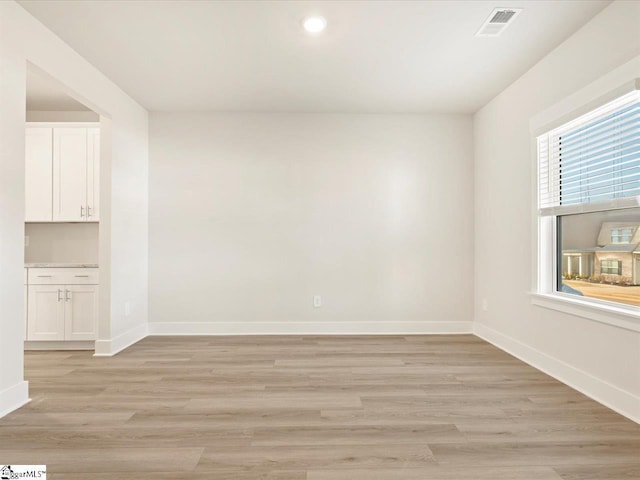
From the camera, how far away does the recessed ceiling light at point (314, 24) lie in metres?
2.93

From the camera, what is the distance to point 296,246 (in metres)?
5.04

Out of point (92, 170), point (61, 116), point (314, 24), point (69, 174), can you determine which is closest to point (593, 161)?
point (314, 24)

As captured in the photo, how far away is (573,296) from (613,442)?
4.34ft

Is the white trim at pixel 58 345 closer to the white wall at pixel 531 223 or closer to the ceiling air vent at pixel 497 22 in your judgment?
the white wall at pixel 531 223

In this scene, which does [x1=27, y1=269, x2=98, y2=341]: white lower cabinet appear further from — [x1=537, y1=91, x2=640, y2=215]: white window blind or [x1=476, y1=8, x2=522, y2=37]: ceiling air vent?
[x1=537, y1=91, x2=640, y2=215]: white window blind

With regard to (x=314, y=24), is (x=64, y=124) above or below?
below

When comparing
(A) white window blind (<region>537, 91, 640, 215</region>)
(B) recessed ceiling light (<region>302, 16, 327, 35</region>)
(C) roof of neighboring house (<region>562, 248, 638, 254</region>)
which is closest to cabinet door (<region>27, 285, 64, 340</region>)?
(B) recessed ceiling light (<region>302, 16, 327, 35</region>)

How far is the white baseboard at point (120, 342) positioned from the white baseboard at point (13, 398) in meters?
1.21

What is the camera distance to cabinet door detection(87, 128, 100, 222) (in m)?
4.54

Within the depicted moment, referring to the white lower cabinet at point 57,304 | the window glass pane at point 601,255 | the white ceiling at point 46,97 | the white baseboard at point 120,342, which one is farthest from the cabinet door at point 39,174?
the window glass pane at point 601,255

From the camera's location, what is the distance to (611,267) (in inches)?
118

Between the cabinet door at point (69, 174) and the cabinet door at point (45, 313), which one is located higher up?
the cabinet door at point (69, 174)

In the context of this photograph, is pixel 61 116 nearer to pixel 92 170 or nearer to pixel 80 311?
pixel 92 170

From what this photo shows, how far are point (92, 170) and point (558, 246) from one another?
489cm
